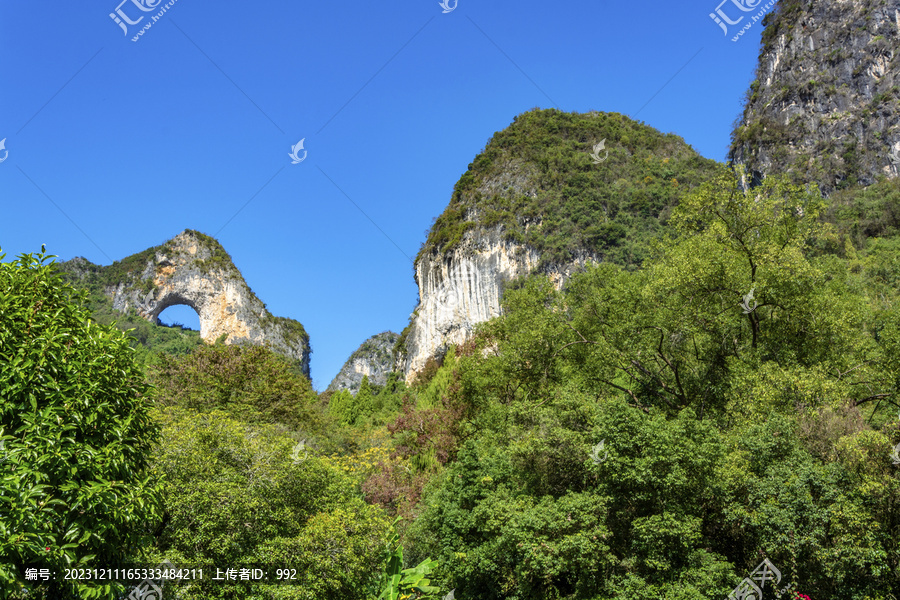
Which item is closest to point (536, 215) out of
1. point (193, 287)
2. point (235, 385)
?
point (193, 287)

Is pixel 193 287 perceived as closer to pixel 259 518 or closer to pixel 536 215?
pixel 536 215

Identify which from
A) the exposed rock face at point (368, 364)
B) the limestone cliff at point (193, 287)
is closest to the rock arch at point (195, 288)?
the limestone cliff at point (193, 287)

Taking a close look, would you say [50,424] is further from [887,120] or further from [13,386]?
[887,120]

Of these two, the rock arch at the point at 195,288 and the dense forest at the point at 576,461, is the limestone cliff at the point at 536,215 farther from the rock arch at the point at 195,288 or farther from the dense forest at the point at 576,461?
the dense forest at the point at 576,461

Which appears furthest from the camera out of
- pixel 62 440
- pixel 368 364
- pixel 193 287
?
pixel 368 364

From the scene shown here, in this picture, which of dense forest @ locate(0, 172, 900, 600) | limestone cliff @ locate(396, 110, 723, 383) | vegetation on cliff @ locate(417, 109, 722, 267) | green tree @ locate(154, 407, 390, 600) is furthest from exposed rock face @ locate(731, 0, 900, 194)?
green tree @ locate(154, 407, 390, 600)

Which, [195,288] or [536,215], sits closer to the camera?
[536,215]

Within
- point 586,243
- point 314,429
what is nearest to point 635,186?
point 586,243
